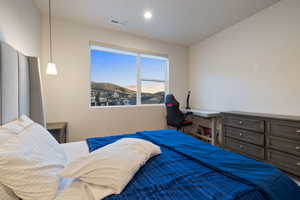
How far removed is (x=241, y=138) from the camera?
2.53 meters

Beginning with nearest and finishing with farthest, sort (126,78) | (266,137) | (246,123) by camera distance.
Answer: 1. (266,137)
2. (246,123)
3. (126,78)

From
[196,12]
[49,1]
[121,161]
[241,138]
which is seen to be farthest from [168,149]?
[49,1]

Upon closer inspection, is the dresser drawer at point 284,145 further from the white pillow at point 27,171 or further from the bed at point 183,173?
the white pillow at point 27,171

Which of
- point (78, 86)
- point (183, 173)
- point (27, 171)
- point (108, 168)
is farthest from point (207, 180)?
point (78, 86)

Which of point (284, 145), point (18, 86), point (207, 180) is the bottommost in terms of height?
point (284, 145)

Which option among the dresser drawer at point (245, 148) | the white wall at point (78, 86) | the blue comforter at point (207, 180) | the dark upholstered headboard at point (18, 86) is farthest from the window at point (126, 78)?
the blue comforter at point (207, 180)

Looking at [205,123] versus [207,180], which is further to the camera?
[205,123]

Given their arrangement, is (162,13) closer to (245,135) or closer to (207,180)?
(245,135)

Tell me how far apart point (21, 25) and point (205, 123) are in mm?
3935

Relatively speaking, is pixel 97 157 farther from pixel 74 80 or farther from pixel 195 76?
pixel 195 76

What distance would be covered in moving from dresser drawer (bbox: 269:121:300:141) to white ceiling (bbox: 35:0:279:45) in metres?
1.95

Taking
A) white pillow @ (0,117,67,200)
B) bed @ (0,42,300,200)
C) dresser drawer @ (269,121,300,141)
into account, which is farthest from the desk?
white pillow @ (0,117,67,200)

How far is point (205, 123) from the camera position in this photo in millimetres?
3746

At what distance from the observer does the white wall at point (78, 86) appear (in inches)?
109
